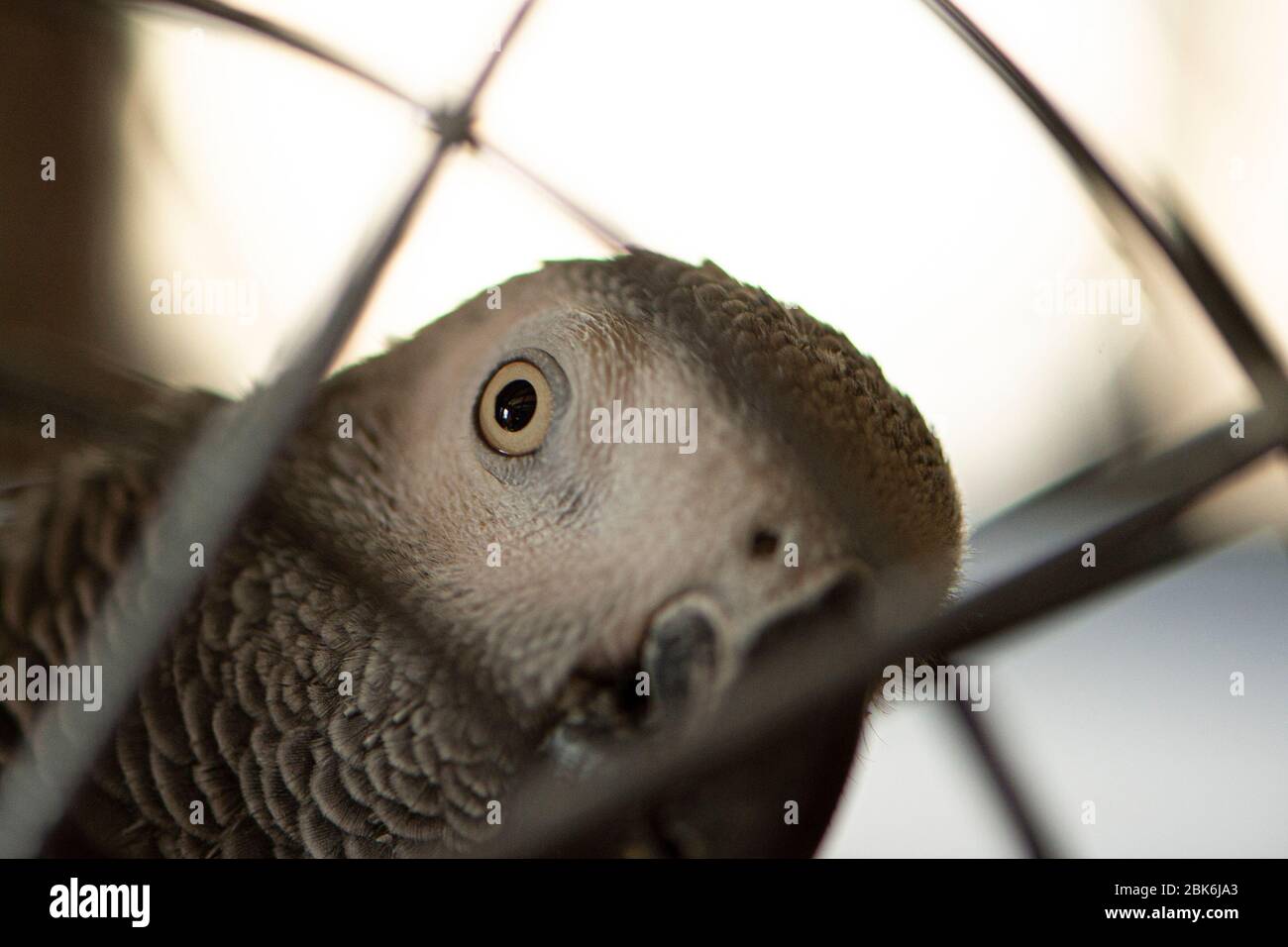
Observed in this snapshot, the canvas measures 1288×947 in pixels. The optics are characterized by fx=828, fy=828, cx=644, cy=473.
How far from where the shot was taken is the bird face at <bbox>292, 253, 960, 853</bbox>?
1.52 ft

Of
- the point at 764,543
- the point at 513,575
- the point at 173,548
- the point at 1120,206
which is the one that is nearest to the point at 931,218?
the point at 1120,206

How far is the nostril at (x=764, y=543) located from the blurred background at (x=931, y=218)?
13cm

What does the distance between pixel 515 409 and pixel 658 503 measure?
12cm

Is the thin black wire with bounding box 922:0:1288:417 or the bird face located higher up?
the thin black wire with bounding box 922:0:1288:417

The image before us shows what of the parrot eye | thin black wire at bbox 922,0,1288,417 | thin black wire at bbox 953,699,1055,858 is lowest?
thin black wire at bbox 953,699,1055,858

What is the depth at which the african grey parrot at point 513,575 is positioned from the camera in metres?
0.47

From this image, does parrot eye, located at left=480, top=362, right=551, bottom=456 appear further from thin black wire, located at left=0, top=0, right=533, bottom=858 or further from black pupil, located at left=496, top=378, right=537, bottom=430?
thin black wire, located at left=0, top=0, right=533, bottom=858

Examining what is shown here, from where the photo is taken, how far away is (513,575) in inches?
20.6

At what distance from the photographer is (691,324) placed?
0.49 metres

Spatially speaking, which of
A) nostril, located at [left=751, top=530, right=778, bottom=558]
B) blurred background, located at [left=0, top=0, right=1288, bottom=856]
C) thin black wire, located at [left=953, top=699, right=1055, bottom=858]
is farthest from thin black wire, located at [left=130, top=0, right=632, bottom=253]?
thin black wire, located at [left=953, top=699, right=1055, bottom=858]

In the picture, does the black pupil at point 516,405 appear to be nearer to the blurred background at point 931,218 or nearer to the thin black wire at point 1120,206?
the blurred background at point 931,218
